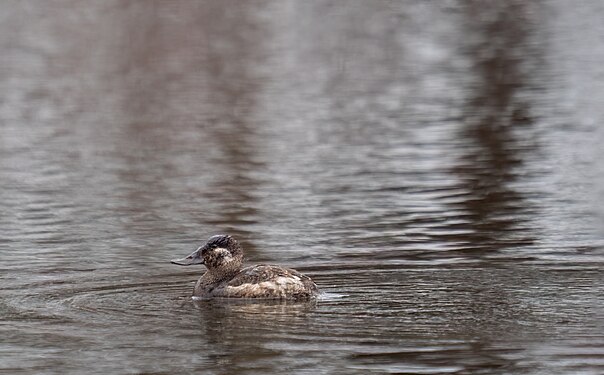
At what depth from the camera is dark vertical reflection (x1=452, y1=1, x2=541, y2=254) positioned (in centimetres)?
1570

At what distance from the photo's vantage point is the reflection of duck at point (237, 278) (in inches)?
475

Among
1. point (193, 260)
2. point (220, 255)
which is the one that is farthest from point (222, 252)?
point (193, 260)

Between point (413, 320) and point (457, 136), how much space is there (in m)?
11.2

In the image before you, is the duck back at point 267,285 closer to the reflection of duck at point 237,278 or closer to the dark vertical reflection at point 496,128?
the reflection of duck at point 237,278

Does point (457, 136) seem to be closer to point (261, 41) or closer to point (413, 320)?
point (413, 320)

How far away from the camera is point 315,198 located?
1758 cm

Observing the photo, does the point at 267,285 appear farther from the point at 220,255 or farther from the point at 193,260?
the point at 193,260

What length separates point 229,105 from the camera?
26.4 m

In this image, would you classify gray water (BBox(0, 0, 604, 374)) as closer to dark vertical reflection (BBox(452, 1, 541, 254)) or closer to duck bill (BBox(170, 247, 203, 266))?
dark vertical reflection (BBox(452, 1, 541, 254))

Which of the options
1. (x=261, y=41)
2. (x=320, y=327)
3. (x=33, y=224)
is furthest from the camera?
(x=261, y=41)

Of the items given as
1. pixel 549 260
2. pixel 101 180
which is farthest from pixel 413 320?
pixel 101 180

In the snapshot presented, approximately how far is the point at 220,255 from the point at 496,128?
10.8 m

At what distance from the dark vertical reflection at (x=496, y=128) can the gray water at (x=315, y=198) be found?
0.06 metres

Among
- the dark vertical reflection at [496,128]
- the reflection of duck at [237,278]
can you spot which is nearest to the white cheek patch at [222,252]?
the reflection of duck at [237,278]
